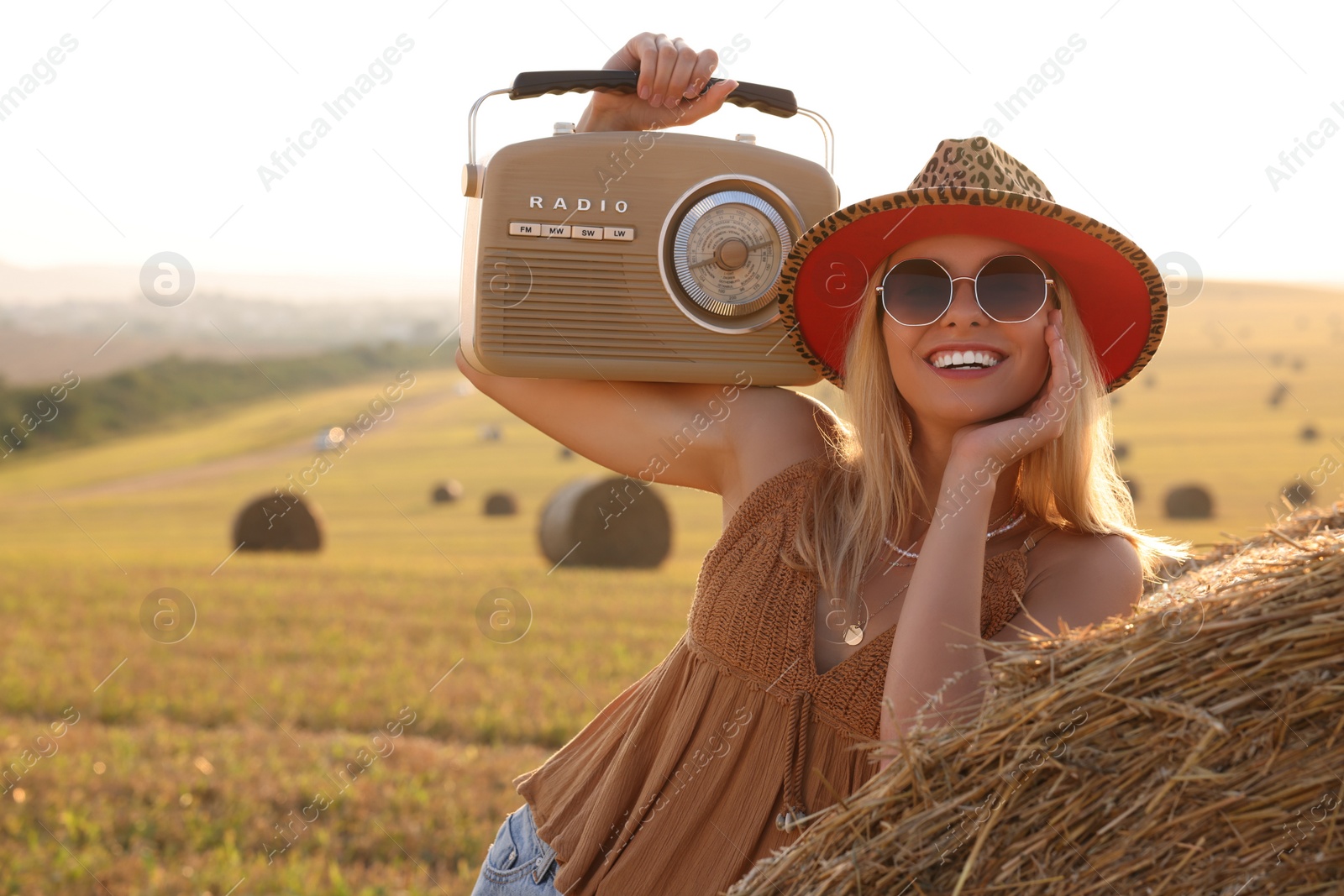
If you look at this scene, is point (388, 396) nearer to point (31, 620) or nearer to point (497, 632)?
point (497, 632)

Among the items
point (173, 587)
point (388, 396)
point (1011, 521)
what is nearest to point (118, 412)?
point (173, 587)

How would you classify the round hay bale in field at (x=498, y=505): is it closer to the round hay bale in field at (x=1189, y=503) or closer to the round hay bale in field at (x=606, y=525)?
the round hay bale in field at (x=606, y=525)

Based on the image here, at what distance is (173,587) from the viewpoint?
1059 centimetres

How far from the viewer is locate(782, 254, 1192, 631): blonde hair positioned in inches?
73.6

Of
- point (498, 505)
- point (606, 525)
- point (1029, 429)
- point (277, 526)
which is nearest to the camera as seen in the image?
point (1029, 429)

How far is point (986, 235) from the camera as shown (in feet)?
6.22

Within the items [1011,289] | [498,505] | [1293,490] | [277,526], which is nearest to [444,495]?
[498,505]

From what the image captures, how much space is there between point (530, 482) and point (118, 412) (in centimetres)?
2046

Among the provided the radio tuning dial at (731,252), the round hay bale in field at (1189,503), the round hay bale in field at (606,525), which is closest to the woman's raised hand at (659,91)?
the radio tuning dial at (731,252)

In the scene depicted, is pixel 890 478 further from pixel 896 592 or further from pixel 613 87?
pixel 613 87

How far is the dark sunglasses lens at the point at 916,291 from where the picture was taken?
1876 millimetres

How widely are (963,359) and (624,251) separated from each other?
64 cm

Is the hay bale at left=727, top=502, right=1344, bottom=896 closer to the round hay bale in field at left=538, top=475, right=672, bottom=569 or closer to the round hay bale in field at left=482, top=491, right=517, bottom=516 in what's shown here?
the round hay bale in field at left=538, top=475, right=672, bottom=569

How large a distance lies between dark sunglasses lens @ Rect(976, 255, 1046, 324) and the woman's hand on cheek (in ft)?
0.22
